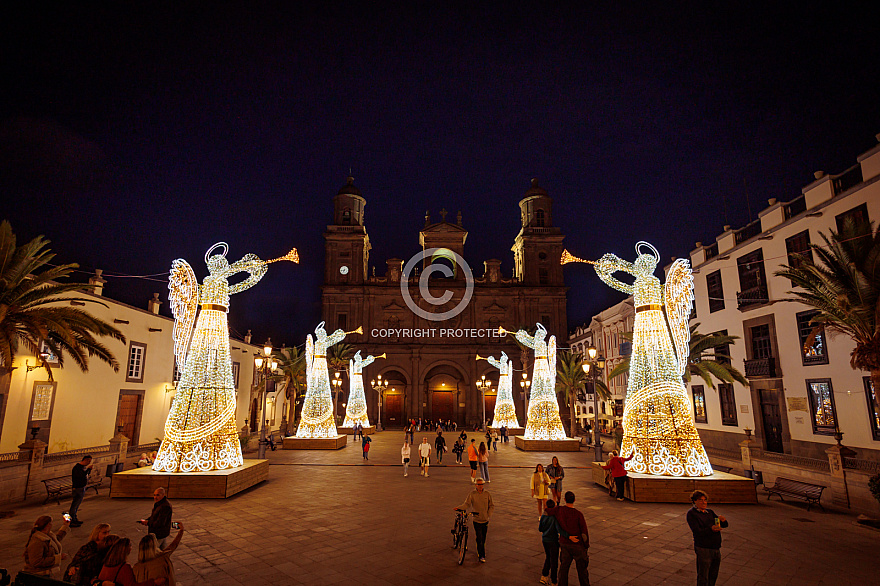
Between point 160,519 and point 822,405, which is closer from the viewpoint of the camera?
point 160,519

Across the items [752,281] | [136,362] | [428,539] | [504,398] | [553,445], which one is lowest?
[428,539]

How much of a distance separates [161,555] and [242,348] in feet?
107

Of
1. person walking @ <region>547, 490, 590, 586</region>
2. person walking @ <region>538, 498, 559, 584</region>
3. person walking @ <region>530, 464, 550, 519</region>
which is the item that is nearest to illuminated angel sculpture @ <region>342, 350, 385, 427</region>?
person walking @ <region>530, 464, 550, 519</region>

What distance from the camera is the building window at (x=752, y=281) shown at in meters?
21.7

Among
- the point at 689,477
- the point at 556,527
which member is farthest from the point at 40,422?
the point at 689,477

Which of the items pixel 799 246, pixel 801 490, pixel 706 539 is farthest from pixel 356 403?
pixel 706 539

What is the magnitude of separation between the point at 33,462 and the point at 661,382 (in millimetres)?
16188

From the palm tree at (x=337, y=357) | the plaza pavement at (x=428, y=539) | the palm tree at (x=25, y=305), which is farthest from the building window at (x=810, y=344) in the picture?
the palm tree at (x=337, y=357)

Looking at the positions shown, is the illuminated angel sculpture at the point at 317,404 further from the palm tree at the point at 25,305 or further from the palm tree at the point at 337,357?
the palm tree at the point at 337,357

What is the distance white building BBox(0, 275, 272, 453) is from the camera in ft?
55.1

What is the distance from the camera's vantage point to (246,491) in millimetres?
12844

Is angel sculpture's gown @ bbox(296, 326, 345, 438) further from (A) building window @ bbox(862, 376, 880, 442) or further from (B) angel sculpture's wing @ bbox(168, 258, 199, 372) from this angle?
(A) building window @ bbox(862, 376, 880, 442)

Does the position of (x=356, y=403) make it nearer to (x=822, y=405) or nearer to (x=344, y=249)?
(x=344, y=249)

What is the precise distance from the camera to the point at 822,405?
18.3 meters
